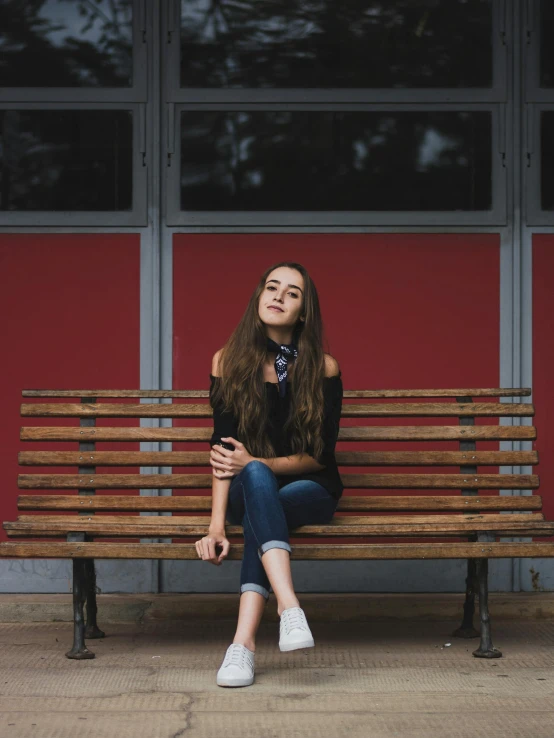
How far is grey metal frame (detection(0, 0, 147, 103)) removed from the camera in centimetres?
488

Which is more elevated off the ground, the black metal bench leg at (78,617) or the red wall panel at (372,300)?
the red wall panel at (372,300)

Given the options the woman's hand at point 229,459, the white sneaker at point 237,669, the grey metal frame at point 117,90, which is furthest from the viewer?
the grey metal frame at point 117,90

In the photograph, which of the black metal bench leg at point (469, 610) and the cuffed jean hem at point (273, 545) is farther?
the black metal bench leg at point (469, 610)

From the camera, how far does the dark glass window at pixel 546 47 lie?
194 inches

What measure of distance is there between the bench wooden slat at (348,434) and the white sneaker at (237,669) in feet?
3.41

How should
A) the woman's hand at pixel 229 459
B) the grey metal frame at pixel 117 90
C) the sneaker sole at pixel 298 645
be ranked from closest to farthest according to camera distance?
the sneaker sole at pixel 298 645
the woman's hand at pixel 229 459
the grey metal frame at pixel 117 90

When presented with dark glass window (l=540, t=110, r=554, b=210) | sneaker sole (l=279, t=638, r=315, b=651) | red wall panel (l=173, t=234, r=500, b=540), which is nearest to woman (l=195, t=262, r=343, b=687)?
sneaker sole (l=279, t=638, r=315, b=651)

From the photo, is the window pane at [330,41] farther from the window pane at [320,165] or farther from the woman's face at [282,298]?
the woman's face at [282,298]

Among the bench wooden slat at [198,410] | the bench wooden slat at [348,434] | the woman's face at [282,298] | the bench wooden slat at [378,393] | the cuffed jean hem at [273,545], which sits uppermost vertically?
the woman's face at [282,298]

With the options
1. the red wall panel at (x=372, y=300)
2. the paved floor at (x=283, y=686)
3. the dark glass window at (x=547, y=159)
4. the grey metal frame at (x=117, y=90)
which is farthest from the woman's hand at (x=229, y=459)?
the dark glass window at (x=547, y=159)

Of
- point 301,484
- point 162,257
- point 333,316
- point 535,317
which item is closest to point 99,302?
point 162,257

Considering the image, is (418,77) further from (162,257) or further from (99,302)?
(99,302)

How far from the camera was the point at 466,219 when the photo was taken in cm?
492

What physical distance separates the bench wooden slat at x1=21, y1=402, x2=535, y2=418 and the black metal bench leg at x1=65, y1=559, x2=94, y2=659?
64cm
